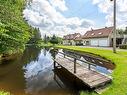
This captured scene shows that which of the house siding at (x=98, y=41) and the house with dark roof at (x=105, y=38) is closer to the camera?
the house with dark roof at (x=105, y=38)

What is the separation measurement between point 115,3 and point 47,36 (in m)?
97.6

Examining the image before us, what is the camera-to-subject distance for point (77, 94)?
9.98 metres

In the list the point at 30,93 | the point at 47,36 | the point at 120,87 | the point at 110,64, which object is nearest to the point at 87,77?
the point at 120,87

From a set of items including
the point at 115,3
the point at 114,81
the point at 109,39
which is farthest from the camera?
the point at 109,39

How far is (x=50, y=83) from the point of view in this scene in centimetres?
1277

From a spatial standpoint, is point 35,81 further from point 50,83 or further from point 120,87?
point 120,87

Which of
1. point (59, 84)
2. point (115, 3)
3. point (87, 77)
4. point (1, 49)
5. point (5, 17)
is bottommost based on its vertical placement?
point (59, 84)

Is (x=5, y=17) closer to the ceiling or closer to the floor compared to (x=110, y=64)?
closer to the ceiling

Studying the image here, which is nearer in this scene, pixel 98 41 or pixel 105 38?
pixel 105 38

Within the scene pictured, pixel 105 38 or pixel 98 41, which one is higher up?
pixel 105 38

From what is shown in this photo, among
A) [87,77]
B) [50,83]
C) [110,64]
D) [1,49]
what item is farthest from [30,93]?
[110,64]

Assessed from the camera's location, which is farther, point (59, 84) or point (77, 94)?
point (59, 84)

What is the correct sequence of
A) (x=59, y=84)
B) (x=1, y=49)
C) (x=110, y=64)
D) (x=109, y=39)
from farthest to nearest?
(x=109, y=39), (x=110, y=64), (x=1, y=49), (x=59, y=84)

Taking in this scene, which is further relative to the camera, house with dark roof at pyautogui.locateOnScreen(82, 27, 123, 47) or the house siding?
the house siding
